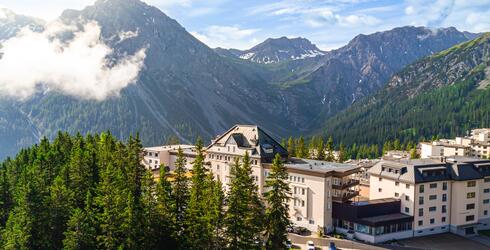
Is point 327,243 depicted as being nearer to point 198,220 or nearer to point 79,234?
point 198,220

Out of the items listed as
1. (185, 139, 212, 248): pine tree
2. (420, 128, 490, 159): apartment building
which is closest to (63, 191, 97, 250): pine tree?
(185, 139, 212, 248): pine tree

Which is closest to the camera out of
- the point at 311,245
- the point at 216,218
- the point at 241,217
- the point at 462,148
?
the point at 216,218

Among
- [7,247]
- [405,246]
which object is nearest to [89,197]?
[7,247]

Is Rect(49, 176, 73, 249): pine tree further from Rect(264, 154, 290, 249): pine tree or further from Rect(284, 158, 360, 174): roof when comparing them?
Rect(284, 158, 360, 174): roof

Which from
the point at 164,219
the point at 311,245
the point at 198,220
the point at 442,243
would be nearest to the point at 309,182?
the point at 311,245

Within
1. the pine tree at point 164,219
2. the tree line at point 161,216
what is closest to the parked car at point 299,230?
the tree line at point 161,216

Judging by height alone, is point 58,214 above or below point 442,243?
above
